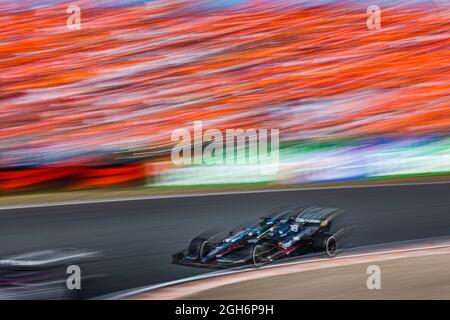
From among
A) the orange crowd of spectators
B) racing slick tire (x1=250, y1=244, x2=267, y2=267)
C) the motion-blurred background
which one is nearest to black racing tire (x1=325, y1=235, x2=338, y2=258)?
racing slick tire (x1=250, y1=244, x2=267, y2=267)

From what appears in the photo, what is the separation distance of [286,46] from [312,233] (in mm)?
3070

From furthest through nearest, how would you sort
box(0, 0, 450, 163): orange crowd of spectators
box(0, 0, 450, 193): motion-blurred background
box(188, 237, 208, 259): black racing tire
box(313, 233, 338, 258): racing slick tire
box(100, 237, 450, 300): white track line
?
1. box(0, 0, 450, 163): orange crowd of spectators
2. box(0, 0, 450, 193): motion-blurred background
3. box(313, 233, 338, 258): racing slick tire
4. box(188, 237, 208, 259): black racing tire
5. box(100, 237, 450, 300): white track line

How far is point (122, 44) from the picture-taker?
7215 mm

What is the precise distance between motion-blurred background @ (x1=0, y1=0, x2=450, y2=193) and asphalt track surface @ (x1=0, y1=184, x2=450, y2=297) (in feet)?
1.28

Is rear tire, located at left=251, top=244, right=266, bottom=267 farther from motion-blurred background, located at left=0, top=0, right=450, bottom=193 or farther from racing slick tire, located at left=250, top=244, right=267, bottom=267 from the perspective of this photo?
motion-blurred background, located at left=0, top=0, right=450, bottom=193

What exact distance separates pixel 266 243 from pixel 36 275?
1.73 meters

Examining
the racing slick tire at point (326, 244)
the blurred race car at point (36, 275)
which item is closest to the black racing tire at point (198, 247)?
the blurred race car at point (36, 275)

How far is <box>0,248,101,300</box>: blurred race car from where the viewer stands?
4555 mm

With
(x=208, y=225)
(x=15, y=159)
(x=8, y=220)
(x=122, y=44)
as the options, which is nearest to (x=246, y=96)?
(x=122, y=44)

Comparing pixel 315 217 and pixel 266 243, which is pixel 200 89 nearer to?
pixel 315 217

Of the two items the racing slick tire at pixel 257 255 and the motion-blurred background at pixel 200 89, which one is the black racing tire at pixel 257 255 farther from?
the motion-blurred background at pixel 200 89

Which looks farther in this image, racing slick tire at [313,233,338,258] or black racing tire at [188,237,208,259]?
racing slick tire at [313,233,338,258]

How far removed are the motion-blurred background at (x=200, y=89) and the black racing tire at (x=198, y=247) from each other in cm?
118

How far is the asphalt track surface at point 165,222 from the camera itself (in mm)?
5031
